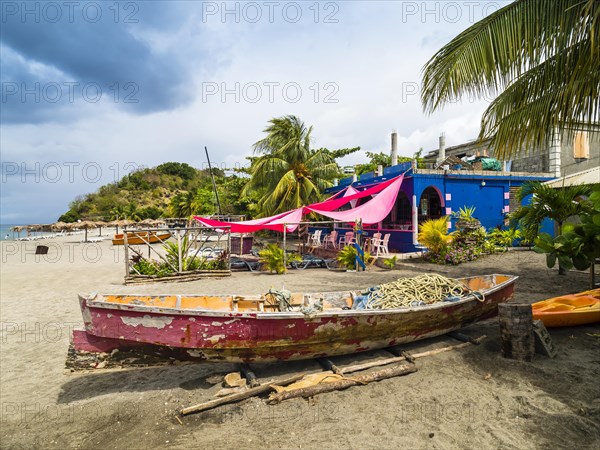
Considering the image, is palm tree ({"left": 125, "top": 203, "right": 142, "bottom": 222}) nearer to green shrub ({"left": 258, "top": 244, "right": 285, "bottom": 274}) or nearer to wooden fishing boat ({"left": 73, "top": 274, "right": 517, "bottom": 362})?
green shrub ({"left": 258, "top": 244, "right": 285, "bottom": 274})

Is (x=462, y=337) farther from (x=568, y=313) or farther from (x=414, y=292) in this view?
(x=568, y=313)

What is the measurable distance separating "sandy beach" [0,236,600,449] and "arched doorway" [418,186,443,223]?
37.6ft

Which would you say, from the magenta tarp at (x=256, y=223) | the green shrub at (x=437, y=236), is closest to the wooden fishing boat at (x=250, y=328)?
the magenta tarp at (x=256, y=223)

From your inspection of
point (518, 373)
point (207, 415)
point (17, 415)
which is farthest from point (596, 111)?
point (17, 415)

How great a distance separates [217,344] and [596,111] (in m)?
5.92

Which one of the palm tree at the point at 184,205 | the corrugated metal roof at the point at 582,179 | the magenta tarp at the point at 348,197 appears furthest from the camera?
the palm tree at the point at 184,205

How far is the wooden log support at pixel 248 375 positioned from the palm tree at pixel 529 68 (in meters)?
5.05

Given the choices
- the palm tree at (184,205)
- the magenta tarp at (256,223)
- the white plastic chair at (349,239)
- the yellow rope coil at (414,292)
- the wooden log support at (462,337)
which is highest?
the palm tree at (184,205)

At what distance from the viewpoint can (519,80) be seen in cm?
573

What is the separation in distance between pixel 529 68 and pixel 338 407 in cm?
545

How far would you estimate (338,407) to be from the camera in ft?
13.3

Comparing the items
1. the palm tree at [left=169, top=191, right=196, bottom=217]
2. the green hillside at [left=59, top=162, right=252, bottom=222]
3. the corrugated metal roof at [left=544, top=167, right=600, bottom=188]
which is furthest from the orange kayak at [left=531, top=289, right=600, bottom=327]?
the palm tree at [left=169, top=191, right=196, bottom=217]

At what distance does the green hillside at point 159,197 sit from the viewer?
3950 cm

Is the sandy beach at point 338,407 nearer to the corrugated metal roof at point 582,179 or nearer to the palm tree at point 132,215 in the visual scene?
the corrugated metal roof at point 582,179
